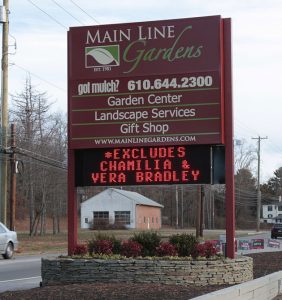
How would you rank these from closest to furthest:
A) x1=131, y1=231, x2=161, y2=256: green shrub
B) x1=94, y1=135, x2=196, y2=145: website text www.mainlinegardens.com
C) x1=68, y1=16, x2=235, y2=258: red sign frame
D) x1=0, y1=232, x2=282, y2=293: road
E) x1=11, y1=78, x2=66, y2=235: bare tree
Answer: x1=94, y1=135, x2=196, y2=145: website text www.mainlinegardens.com < x1=68, y1=16, x2=235, y2=258: red sign frame < x1=131, y1=231, x2=161, y2=256: green shrub < x1=0, y1=232, x2=282, y2=293: road < x1=11, y1=78, x2=66, y2=235: bare tree

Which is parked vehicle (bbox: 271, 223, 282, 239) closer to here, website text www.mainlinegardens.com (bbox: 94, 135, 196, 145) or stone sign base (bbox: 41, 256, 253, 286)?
stone sign base (bbox: 41, 256, 253, 286)

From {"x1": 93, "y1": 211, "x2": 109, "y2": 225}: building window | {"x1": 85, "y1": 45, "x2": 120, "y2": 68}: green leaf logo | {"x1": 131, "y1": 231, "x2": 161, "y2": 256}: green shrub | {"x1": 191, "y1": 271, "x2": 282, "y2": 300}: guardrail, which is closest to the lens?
{"x1": 191, "y1": 271, "x2": 282, "y2": 300}: guardrail

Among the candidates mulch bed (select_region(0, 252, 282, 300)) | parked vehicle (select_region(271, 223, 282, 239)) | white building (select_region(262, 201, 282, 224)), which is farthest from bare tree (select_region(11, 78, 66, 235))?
white building (select_region(262, 201, 282, 224))

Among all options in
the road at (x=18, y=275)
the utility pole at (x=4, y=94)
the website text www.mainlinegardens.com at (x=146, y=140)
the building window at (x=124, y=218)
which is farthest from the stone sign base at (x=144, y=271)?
the building window at (x=124, y=218)

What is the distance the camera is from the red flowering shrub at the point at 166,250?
1263 centimetres

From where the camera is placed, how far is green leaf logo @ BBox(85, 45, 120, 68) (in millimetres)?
13305

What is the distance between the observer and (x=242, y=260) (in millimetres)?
12812

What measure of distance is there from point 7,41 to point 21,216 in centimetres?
5870

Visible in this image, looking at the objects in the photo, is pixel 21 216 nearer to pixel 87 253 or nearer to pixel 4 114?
pixel 4 114

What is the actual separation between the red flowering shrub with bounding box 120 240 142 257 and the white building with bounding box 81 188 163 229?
7655 cm

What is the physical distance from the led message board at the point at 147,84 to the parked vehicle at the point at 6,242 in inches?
498

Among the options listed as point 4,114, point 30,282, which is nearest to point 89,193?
point 4,114

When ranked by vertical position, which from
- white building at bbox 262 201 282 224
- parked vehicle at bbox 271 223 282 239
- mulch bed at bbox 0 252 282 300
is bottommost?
white building at bbox 262 201 282 224

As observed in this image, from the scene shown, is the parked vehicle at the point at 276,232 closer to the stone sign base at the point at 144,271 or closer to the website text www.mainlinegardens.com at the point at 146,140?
the stone sign base at the point at 144,271
